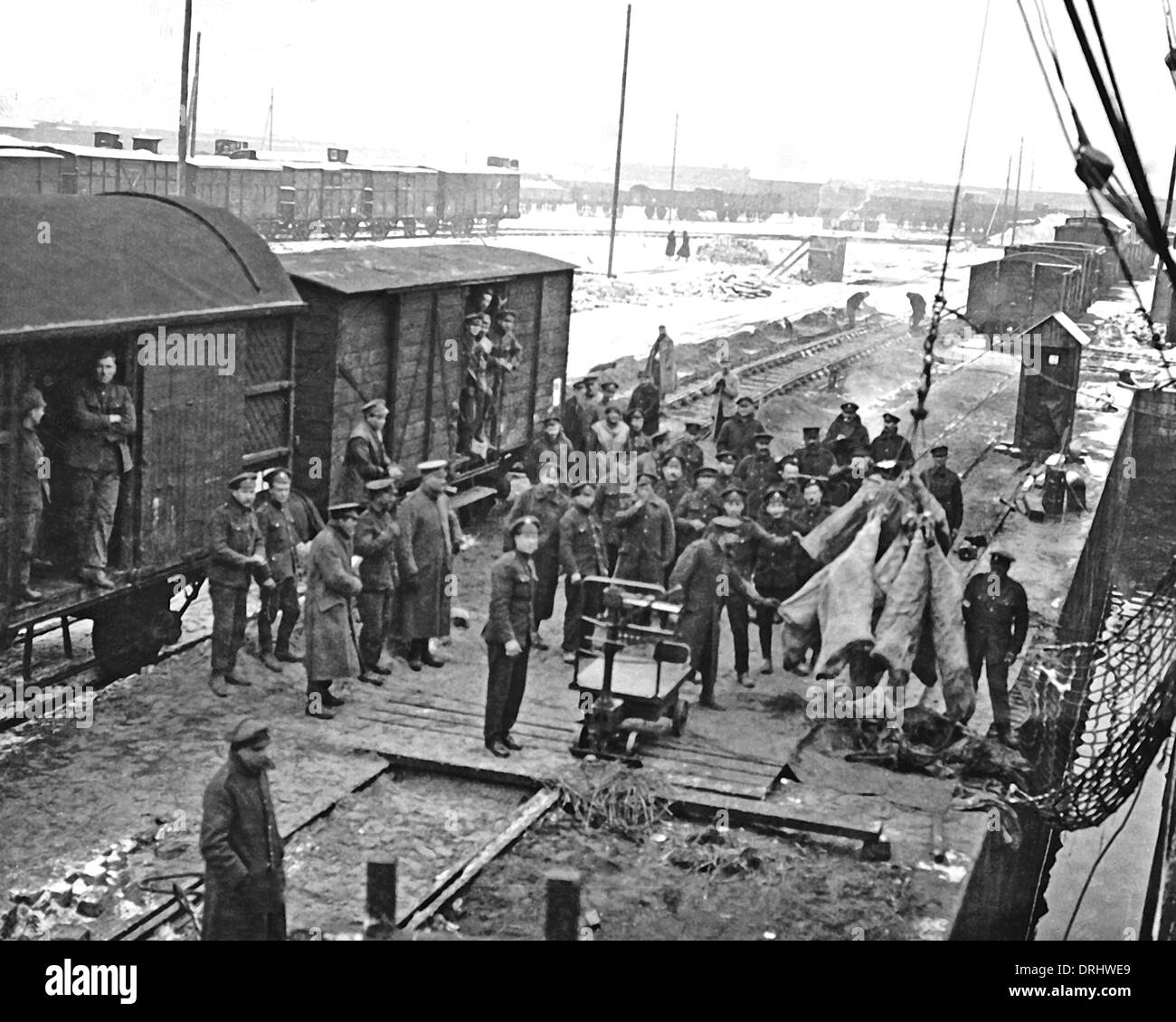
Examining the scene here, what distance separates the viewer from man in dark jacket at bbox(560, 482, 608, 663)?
1174 centimetres

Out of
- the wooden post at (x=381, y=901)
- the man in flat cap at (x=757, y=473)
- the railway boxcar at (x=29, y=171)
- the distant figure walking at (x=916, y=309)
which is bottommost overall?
the wooden post at (x=381, y=901)

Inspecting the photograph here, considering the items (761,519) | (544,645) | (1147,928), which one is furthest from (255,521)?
(1147,928)

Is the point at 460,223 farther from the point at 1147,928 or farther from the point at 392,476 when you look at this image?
the point at 1147,928

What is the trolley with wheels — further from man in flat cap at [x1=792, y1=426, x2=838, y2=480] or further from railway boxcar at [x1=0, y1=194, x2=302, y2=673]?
man in flat cap at [x1=792, y1=426, x2=838, y2=480]

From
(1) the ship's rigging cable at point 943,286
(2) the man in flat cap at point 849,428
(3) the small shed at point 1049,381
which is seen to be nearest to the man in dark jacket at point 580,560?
(1) the ship's rigging cable at point 943,286

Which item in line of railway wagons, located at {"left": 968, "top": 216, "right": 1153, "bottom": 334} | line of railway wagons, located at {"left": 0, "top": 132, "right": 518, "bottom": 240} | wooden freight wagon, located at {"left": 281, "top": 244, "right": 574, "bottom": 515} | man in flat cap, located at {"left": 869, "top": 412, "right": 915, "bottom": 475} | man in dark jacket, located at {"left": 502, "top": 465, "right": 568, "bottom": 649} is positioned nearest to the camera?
man in dark jacket, located at {"left": 502, "top": 465, "right": 568, "bottom": 649}

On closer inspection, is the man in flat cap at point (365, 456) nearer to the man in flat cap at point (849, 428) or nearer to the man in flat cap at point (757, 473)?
the man in flat cap at point (757, 473)

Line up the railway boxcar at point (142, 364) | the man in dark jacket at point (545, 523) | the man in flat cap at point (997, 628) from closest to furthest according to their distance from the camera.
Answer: the railway boxcar at point (142, 364), the man in flat cap at point (997, 628), the man in dark jacket at point (545, 523)

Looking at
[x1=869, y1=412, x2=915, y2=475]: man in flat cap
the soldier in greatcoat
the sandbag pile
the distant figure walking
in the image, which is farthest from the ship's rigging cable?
the distant figure walking

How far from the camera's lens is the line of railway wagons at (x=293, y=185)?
29548mm

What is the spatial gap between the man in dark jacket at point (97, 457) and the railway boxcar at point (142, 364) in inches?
3.7

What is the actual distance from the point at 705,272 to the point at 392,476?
33143 millimetres

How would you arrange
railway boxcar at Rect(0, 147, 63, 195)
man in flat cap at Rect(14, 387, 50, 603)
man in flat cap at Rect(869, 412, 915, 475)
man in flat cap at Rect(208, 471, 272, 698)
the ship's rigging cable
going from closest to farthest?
the ship's rigging cable < man in flat cap at Rect(14, 387, 50, 603) < man in flat cap at Rect(208, 471, 272, 698) < man in flat cap at Rect(869, 412, 915, 475) < railway boxcar at Rect(0, 147, 63, 195)

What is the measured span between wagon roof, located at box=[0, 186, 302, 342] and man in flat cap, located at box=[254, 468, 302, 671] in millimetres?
1456
